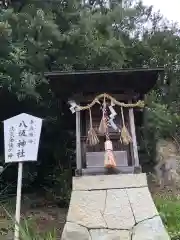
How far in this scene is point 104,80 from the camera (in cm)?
678

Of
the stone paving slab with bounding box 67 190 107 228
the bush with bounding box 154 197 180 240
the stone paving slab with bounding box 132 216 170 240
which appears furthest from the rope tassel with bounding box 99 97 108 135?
the bush with bounding box 154 197 180 240

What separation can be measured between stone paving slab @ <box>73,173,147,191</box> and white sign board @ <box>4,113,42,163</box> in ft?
3.19

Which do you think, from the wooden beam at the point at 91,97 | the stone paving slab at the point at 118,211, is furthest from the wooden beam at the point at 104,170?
the wooden beam at the point at 91,97

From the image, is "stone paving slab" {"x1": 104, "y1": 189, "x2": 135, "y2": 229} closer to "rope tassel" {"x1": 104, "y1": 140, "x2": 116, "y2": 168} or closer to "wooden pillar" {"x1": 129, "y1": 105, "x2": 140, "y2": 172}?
"rope tassel" {"x1": 104, "y1": 140, "x2": 116, "y2": 168}

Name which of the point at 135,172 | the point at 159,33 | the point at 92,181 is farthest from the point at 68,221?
the point at 159,33

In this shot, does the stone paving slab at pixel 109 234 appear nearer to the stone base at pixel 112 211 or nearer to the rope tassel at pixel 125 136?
the stone base at pixel 112 211

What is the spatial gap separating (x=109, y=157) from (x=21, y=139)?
1.40 m

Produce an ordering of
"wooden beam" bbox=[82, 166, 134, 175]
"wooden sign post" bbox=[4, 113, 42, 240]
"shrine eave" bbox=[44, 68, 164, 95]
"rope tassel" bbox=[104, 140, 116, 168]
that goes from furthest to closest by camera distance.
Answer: "shrine eave" bbox=[44, 68, 164, 95] < "wooden beam" bbox=[82, 166, 134, 175] < "rope tassel" bbox=[104, 140, 116, 168] < "wooden sign post" bbox=[4, 113, 42, 240]

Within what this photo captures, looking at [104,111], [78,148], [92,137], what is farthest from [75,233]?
[104,111]

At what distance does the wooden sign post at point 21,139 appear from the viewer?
217 inches

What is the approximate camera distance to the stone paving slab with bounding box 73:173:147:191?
6.02 m

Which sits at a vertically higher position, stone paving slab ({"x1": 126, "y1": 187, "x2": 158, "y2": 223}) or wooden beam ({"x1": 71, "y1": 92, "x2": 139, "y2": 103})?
wooden beam ({"x1": 71, "y1": 92, "x2": 139, "y2": 103})

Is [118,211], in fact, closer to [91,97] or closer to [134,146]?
[134,146]

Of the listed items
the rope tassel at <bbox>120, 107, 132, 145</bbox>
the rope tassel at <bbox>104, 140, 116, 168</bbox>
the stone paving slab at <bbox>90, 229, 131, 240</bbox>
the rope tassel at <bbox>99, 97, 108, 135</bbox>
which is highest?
the rope tassel at <bbox>99, 97, 108, 135</bbox>
